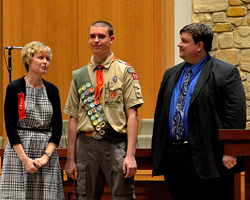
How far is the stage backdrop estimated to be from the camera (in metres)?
5.96

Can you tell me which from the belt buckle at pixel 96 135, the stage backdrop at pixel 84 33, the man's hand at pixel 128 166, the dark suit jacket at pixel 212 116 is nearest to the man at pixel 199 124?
the dark suit jacket at pixel 212 116

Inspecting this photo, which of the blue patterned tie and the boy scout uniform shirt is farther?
the boy scout uniform shirt

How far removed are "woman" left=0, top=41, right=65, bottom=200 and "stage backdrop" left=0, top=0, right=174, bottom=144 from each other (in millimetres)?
3219

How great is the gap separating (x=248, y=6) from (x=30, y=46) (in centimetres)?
370

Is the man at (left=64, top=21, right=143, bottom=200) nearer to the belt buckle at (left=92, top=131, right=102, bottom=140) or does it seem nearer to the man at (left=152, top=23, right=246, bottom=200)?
the belt buckle at (left=92, top=131, right=102, bottom=140)

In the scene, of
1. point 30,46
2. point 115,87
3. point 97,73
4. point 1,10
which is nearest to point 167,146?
A: point 115,87

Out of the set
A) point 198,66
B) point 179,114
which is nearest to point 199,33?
point 198,66

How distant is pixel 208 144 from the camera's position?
246 cm

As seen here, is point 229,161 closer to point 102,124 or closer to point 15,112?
point 102,124

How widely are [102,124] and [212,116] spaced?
2.32 feet

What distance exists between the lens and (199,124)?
8.16 feet

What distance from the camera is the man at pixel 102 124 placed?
8.60 ft

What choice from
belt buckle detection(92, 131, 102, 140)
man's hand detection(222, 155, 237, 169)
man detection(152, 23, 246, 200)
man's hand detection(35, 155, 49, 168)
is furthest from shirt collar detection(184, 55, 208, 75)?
man's hand detection(35, 155, 49, 168)

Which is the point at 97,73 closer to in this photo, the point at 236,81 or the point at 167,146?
the point at 167,146
